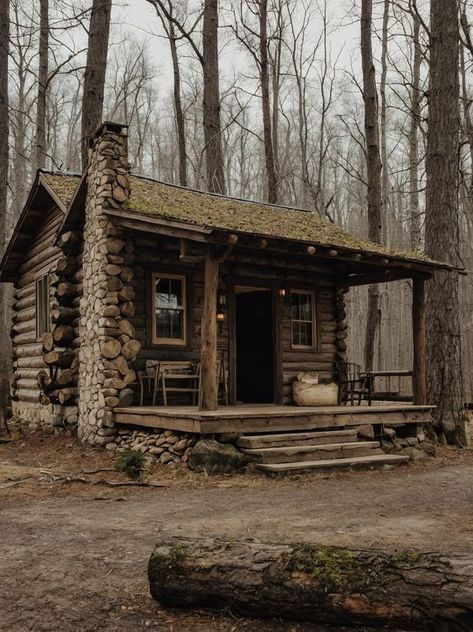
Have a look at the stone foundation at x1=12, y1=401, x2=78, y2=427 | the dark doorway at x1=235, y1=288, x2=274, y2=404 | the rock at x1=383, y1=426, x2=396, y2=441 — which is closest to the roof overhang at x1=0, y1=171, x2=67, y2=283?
the stone foundation at x1=12, y1=401, x2=78, y2=427

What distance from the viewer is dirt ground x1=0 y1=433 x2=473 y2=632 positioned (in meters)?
3.74

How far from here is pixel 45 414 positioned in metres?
12.8

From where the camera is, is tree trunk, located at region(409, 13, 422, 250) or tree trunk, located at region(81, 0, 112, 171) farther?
tree trunk, located at region(409, 13, 422, 250)

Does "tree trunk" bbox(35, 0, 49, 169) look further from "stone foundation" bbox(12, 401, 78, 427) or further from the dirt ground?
the dirt ground

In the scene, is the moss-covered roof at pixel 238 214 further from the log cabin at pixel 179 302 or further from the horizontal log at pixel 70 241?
the horizontal log at pixel 70 241

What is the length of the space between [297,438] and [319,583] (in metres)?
6.05

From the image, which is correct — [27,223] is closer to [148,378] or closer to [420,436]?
[148,378]

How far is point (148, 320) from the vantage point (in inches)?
441

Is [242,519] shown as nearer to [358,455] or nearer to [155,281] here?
[358,455]

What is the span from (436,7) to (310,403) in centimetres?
836

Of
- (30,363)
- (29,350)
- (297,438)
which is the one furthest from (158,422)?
(29,350)

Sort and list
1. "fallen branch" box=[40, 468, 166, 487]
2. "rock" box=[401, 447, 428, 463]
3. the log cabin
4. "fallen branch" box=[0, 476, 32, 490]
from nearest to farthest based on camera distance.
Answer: "fallen branch" box=[0, 476, 32, 490], "fallen branch" box=[40, 468, 166, 487], the log cabin, "rock" box=[401, 447, 428, 463]

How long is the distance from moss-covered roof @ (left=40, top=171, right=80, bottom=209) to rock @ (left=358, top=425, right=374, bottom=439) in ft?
22.0

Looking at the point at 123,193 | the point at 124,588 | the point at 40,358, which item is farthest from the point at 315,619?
the point at 40,358
